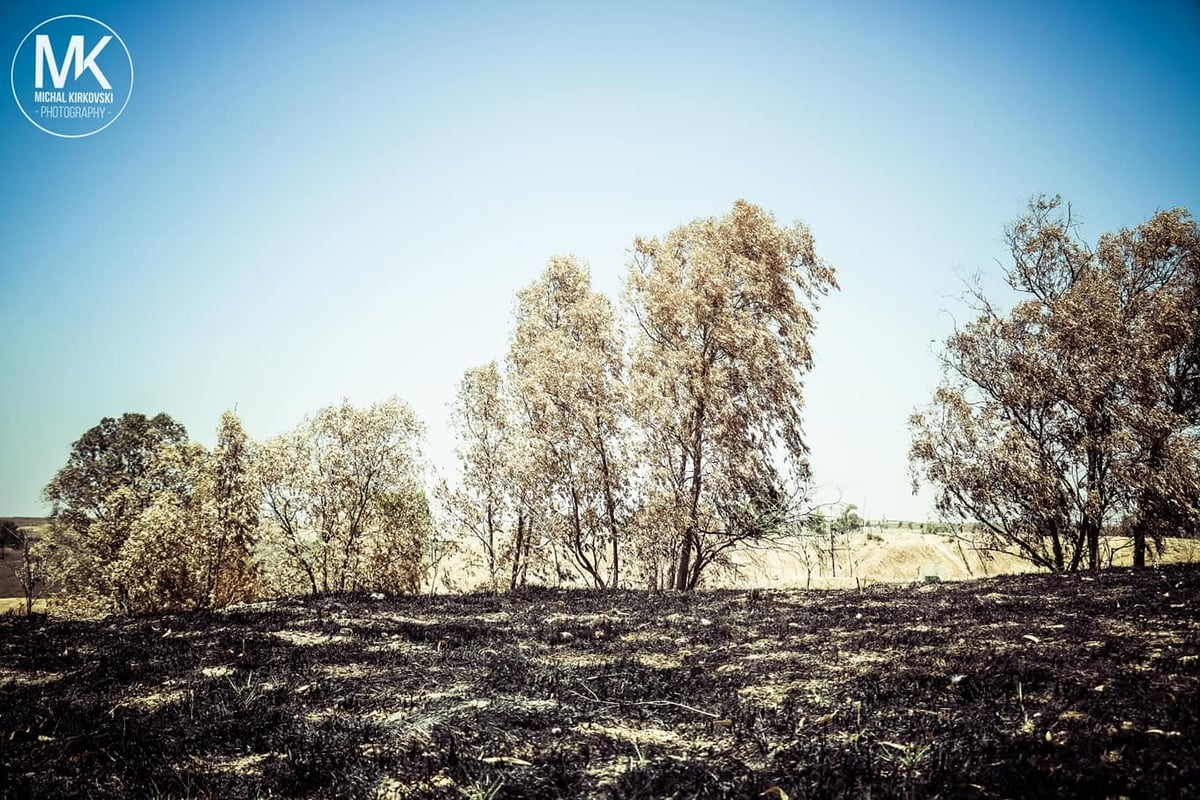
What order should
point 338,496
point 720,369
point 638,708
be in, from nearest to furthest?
1. point 638,708
2. point 720,369
3. point 338,496

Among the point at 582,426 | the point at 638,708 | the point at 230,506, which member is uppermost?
the point at 582,426

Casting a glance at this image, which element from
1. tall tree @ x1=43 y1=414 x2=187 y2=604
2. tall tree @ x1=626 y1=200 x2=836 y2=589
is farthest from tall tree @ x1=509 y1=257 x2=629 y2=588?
tall tree @ x1=43 y1=414 x2=187 y2=604

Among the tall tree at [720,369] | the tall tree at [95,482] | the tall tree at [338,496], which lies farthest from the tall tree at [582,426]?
the tall tree at [95,482]

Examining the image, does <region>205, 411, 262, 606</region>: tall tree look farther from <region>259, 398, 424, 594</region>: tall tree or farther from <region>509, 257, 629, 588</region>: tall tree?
<region>509, 257, 629, 588</region>: tall tree

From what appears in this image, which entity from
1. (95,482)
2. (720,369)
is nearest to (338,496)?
(720,369)

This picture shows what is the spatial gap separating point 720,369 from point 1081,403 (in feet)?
41.2

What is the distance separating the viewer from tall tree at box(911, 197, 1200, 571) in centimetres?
1894

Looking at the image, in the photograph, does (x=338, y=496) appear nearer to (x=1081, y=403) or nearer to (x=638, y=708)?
(x=638, y=708)

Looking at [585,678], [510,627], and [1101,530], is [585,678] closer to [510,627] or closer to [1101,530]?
[510,627]

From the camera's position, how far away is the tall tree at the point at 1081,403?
62.1ft

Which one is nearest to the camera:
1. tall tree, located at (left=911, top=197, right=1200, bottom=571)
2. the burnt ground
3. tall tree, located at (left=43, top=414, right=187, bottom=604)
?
the burnt ground

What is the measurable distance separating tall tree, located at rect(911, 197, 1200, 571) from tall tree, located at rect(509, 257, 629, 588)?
11.9m

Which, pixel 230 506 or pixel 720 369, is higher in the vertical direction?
pixel 720 369

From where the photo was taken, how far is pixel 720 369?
19.4 metres
